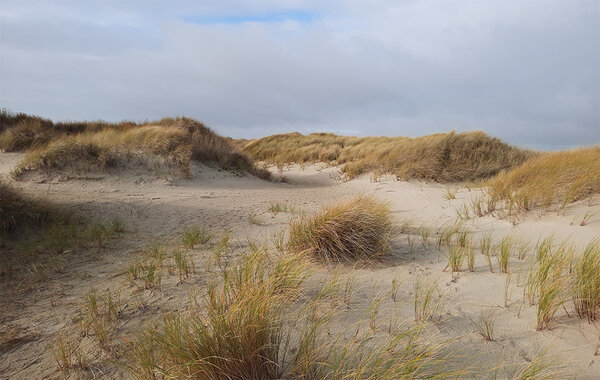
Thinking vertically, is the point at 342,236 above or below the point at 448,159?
below

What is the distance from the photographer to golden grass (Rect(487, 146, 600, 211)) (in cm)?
496

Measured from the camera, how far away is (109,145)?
408 inches

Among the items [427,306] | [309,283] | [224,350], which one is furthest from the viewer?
[309,283]

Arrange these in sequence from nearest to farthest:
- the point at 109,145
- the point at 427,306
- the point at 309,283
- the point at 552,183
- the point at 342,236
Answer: the point at 427,306 → the point at 309,283 → the point at 342,236 → the point at 552,183 → the point at 109,145

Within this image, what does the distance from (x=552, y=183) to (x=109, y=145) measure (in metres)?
11.9

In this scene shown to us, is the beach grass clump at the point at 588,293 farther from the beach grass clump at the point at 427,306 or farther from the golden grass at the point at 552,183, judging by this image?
the golden grass at the point at 552,183

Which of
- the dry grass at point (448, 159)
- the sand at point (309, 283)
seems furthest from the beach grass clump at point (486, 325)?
the dry grass at point (448, 159)

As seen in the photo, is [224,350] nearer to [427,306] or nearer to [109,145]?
[427,306]

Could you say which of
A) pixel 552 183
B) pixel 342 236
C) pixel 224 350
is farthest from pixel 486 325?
pixel 552 183

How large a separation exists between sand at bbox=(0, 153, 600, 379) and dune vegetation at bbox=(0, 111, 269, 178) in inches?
107

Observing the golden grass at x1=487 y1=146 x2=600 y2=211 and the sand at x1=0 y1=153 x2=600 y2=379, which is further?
the golden grass at x1=487 y1=146 x2=600 y2=211

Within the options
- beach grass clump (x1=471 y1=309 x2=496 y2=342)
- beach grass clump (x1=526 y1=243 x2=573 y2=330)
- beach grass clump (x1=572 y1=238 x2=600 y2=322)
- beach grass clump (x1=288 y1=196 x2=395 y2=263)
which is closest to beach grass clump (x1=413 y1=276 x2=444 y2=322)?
beach grass clump (x1=471 y1=309 x2=496 y2=342)

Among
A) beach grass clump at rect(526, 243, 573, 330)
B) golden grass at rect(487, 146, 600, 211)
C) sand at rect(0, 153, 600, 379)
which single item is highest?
golden grass at rect(487, 146, 600, 211)

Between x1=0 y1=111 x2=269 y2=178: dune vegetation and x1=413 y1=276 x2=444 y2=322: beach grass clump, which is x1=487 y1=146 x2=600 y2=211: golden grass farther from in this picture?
x1=0 y1=111 x2=269 y2=178: dune vegetation
